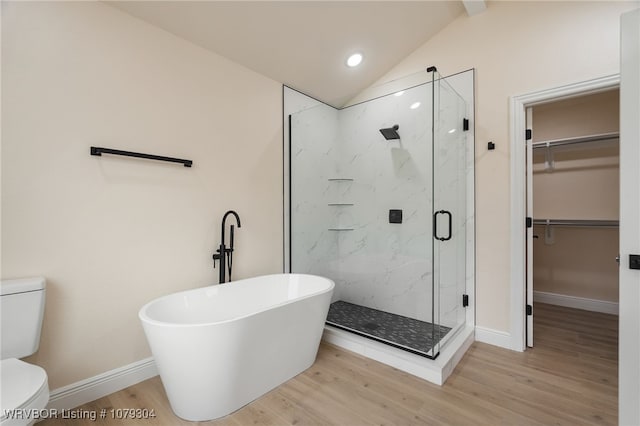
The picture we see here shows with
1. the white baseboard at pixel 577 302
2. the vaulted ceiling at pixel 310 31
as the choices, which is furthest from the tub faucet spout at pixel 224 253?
the white baseboard at pixel 577 302

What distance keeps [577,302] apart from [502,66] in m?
2.90

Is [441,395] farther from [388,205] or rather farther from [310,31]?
[310,31]

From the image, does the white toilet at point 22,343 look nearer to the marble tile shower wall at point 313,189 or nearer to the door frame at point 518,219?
the marble tile shower wall at point 313,189

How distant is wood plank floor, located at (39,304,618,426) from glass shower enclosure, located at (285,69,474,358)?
0.97 ft

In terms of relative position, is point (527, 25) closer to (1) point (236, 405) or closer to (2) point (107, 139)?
(2) point (107, 139)

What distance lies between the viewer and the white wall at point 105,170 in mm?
1632

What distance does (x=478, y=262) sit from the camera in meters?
2.73

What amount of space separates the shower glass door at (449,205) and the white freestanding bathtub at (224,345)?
3.05 ft

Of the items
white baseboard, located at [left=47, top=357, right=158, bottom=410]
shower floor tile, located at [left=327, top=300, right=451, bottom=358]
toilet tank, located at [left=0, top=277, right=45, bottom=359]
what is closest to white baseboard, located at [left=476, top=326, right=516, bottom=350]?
shower floor tile, located at [left=327, top=300, right=451, bottom=358]

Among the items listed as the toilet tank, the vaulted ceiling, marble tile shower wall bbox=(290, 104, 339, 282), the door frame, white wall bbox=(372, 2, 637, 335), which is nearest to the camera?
the toilet tank

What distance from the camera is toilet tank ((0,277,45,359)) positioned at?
147 cm

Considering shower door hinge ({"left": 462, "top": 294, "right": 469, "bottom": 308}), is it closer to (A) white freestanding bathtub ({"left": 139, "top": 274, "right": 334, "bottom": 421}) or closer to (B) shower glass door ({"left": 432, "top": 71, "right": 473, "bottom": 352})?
(B) shower glass door ({"left": 432, "top": 71, "right": 473, "bottom": 352})

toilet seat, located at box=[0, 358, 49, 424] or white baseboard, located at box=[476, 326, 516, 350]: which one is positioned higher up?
toilet seat, located at box=[0, 358, 49, 424]

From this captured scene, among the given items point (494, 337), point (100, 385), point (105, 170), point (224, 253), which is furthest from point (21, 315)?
point (494, 337)
